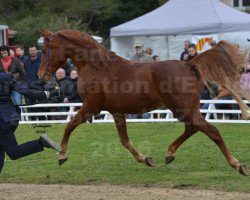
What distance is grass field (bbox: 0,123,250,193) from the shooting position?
887 centimetres

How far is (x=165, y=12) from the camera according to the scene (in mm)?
20469

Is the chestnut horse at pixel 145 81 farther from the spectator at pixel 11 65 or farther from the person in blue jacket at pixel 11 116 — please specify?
the spectator at pixel 11 65

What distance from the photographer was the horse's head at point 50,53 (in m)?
9.85

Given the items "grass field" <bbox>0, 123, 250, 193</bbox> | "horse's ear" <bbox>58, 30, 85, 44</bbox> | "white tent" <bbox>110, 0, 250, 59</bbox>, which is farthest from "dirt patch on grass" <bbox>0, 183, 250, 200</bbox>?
"white tent" <bbox>110, 0, 250, 59</bbox>

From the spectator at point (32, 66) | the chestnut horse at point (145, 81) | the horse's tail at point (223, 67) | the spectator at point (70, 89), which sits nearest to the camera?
the chestnut horse at point (145, 81)

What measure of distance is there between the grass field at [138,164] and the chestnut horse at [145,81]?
0.31m

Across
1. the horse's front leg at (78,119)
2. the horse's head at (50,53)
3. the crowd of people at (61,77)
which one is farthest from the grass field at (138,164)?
the crowd of people at (61,77)

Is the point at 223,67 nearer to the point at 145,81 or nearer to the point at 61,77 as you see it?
the point at 145,81

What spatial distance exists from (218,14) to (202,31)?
66cm

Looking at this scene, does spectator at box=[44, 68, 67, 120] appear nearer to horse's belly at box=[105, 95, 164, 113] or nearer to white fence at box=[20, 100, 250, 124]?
white fence at box=[20, 100, 250, 124]

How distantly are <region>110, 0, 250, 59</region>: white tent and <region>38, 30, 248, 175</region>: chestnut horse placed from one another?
9.46 m

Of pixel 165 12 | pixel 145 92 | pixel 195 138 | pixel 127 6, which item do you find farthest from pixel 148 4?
pixel 145 92

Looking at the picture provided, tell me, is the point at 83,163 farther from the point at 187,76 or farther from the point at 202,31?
the point at 202,31

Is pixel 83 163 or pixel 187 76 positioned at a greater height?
pixel 187 76
